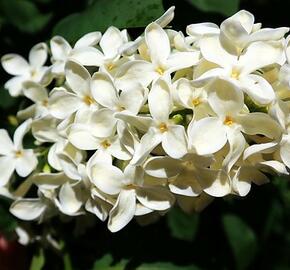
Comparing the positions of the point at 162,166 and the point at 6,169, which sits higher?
the point at 162,166

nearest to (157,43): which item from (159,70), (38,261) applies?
(159,70)

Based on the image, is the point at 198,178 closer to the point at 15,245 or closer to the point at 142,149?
the point at 142,149

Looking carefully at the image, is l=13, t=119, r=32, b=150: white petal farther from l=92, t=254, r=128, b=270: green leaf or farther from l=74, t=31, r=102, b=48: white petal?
l=92, t=254, r=128, b=270: green leaf

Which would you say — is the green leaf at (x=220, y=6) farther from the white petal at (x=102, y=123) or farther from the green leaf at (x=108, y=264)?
the green leaf at (x=108, y=264)

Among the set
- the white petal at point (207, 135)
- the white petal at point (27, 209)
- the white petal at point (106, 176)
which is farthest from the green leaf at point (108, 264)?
the white petal at point (207, 135)

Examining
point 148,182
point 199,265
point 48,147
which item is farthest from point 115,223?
point 199,265

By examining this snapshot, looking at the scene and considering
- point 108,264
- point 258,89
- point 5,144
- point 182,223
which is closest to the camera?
point 258,89

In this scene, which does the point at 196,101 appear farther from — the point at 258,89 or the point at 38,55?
the point at 38,55
